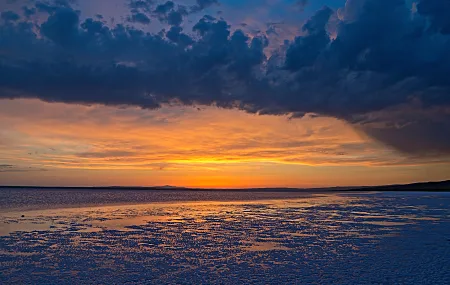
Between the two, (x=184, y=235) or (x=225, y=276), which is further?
(x=184, y=235)

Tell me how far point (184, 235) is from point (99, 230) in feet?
17.2

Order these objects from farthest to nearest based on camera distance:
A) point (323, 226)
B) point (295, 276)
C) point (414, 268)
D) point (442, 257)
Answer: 1. point (323, 226)
2. point (442, 257)
3. point (414, 268)
4. point (295, 276)

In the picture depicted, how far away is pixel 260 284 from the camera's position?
10617 millimetres

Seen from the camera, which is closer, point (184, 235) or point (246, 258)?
point (246, 258)

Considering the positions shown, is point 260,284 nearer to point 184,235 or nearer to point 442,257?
point 442,257

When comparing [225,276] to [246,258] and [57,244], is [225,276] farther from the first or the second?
[57,244]

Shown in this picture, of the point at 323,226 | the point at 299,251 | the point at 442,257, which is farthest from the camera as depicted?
the point at 323,226

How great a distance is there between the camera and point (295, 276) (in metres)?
11.5

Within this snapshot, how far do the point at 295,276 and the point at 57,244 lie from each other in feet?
35.3

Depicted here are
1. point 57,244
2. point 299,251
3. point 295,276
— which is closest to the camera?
point 295,276

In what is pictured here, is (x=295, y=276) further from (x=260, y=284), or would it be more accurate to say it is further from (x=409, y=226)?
(x=409, y=226)

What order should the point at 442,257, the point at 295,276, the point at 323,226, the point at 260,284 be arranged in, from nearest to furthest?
1. the point at 260,284
2. the point at 295,276
3. the point at 442,257
4. the point at 323,226

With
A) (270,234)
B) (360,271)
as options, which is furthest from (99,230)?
(360,271)

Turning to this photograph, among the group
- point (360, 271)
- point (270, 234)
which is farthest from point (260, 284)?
point (270, 234)
